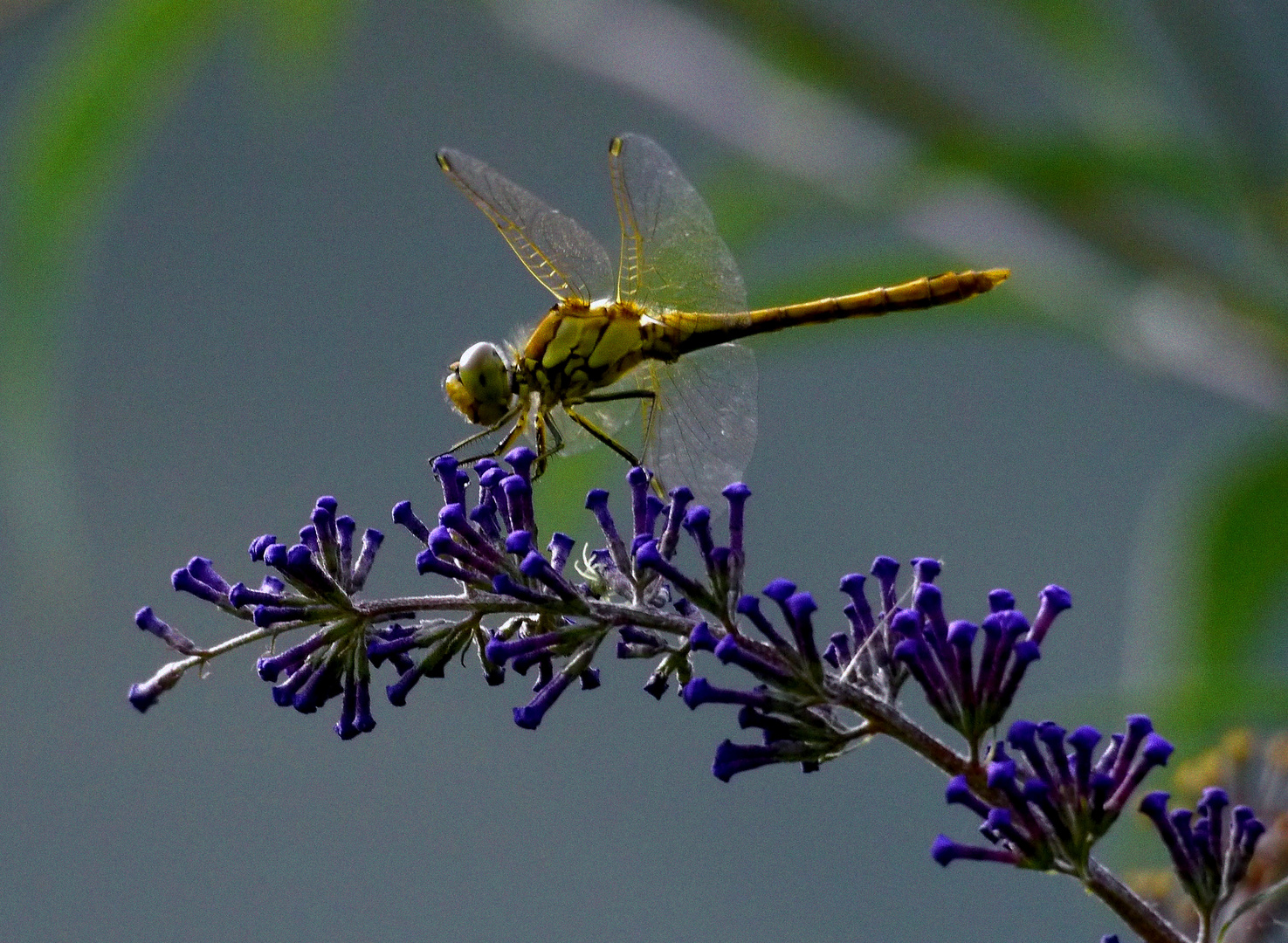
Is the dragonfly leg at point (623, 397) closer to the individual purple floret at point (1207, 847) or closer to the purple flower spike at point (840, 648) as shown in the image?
the purple flower spike at point (840, 648)

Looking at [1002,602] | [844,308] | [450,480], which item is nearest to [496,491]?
[450,480]

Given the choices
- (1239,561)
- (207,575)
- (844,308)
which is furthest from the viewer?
(1239,561)

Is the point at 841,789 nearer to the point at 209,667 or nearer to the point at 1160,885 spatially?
the point at 1160,885

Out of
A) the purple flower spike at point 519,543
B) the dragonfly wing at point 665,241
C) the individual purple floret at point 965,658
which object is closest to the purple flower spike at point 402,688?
the purple flower spike at point 519,543

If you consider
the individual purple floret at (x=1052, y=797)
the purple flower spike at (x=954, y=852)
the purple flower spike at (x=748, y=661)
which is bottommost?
the purple flower spike at (x=954, y=852)

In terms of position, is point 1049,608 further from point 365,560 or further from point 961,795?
point 365,560

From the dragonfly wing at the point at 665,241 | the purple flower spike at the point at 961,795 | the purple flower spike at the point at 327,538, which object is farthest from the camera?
the dragonfly wing at the point at 665,241
